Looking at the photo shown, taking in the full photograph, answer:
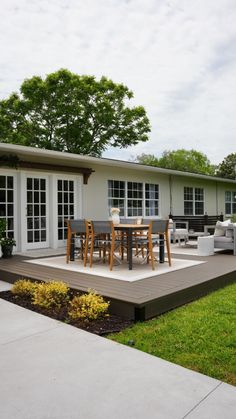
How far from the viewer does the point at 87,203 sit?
9.45 meters

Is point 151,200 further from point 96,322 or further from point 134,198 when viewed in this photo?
point 96,322

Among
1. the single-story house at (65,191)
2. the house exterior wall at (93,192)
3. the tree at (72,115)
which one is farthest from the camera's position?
the tree at (72,115)

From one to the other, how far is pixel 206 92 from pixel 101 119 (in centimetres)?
937

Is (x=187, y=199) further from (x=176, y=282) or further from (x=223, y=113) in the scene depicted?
(x=176, y=282)

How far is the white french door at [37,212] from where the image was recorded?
26.6ft

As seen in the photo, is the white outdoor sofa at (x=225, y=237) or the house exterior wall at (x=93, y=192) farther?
the house exterior wall at (x=93, y=192)

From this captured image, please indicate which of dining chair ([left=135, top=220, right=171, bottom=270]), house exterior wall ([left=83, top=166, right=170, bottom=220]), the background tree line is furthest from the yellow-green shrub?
the background tree line

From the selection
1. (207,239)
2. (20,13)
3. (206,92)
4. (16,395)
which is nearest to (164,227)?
(207,239)

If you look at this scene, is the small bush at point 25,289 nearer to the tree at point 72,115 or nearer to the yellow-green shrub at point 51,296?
the yellow-green shrub at point 51,296

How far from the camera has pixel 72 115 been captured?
69.4 ft

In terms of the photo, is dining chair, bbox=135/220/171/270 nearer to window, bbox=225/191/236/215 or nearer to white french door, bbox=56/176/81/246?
white french door, bbox=56/176/81/246

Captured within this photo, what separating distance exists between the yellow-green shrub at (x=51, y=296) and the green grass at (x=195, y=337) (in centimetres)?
105

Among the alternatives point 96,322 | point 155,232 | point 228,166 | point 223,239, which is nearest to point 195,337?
point 96,322

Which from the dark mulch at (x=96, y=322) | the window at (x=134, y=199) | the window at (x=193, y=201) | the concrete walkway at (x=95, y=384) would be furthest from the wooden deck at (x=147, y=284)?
the window at (x=193, y=201)
